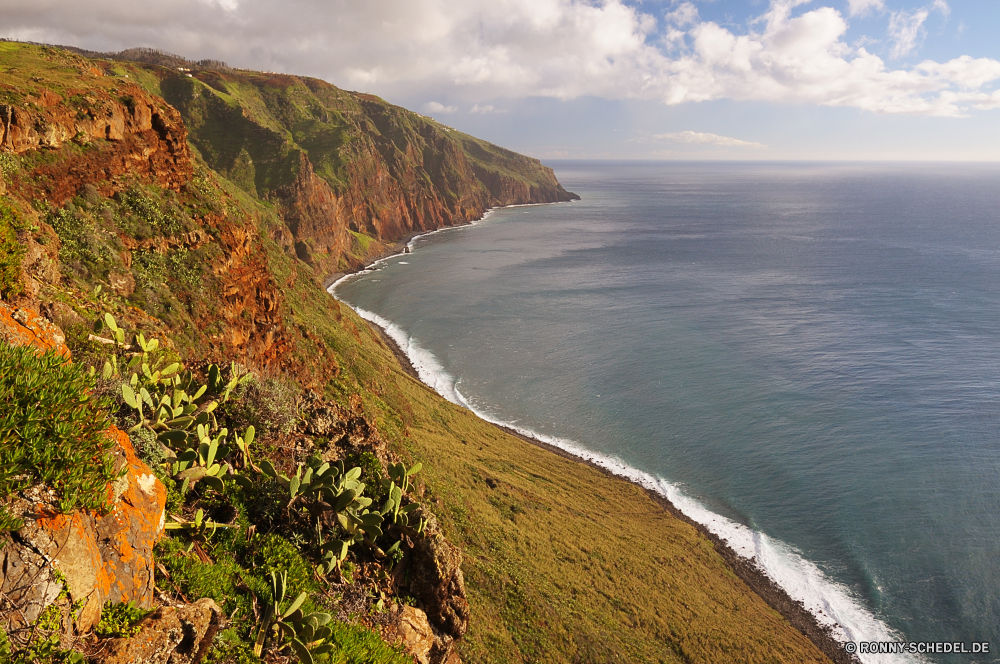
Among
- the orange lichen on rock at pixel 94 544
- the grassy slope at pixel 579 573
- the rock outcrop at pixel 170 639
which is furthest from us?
the grassy slope at pixel 579 573

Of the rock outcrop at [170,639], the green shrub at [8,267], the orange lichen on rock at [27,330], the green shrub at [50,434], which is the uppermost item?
the green shrub at [8,267]

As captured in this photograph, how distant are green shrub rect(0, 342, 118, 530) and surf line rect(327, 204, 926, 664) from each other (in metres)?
32.4

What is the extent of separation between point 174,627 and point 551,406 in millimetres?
44086

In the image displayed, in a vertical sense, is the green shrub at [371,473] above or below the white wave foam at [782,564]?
above

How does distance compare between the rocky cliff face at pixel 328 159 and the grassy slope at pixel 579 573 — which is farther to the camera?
the rocky cliff face at pixel 328 159

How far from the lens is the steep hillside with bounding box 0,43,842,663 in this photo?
Result: 11.9 metres

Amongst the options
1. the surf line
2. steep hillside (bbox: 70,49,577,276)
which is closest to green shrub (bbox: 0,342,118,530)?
the surf line

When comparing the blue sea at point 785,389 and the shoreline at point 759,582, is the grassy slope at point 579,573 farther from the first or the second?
the blue sea at point 785,389

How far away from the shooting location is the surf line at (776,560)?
88.9 ft

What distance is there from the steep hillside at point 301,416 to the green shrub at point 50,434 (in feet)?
6.85

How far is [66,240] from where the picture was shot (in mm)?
20047

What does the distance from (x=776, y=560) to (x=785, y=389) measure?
21.4 m

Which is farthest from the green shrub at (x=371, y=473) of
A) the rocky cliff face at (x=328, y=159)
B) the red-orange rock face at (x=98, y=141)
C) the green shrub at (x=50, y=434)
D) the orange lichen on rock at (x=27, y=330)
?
the rocky cliff face at (x=328, y=159)

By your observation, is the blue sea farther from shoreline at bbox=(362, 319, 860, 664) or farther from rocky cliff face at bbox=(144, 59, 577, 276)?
rocky cliff face at bbox=(144, 59, 577, 276)
